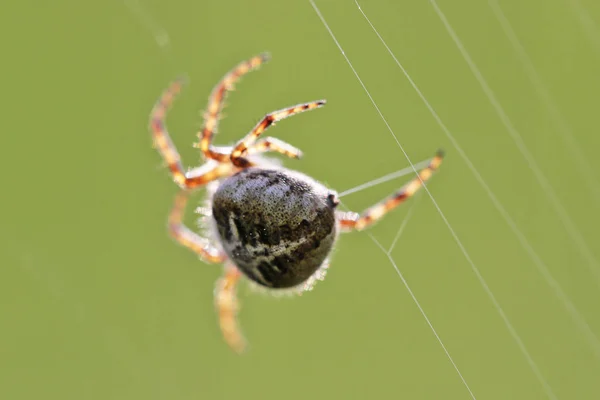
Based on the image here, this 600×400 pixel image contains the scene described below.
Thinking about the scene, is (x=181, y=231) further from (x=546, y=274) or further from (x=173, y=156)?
(x=546, y=274)

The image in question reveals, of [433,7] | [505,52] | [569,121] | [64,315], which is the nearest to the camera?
[433,7]

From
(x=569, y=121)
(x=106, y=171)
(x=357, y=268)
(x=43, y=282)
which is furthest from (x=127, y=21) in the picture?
(x=569, y=121)

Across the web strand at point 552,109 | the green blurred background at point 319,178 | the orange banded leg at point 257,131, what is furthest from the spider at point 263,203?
the web strand at point 552,109

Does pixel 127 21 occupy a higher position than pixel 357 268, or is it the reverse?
pixel 127 21

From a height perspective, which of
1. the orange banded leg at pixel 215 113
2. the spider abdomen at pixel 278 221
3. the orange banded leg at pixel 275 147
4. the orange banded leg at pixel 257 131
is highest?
the orange banded leg at pixel 215 113

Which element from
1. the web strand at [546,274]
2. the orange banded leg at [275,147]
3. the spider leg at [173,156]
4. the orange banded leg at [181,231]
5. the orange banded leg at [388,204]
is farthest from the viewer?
the web strand at [546,274]

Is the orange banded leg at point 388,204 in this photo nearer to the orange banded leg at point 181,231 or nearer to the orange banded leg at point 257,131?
the orange banded leg at point 257,131

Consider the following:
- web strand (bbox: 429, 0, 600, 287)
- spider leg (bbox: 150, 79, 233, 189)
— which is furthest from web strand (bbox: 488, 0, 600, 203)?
spider leg (bbox: 150, 79, 233, 189)

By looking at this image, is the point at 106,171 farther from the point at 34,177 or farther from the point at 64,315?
the point at 64,315
